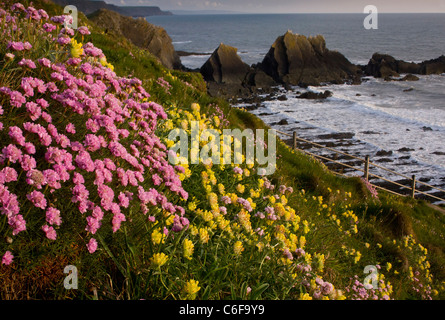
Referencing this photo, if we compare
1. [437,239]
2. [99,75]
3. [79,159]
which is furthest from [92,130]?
[437,239]

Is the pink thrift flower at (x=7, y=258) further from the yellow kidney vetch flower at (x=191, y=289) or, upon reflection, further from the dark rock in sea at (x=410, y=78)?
the dark rock in sea at (x=410, y=78)

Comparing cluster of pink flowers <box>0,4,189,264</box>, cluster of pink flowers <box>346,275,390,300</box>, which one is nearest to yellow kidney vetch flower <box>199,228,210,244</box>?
cluster of pink flowers <box>0,4,189,264</box>

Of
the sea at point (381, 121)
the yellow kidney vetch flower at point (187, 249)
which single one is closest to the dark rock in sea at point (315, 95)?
the sea at point (381, 121)

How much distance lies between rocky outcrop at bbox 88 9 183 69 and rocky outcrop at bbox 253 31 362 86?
15680 mm

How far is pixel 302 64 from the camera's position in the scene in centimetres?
6172

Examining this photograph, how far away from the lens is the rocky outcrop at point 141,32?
3239 centimetres

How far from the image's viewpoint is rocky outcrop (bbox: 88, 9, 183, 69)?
32388mm

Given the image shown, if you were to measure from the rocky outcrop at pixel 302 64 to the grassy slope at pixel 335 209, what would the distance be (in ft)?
161

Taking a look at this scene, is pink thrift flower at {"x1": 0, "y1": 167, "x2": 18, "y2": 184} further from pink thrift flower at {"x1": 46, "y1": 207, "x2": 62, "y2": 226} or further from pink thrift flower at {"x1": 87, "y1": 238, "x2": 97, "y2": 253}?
pink thrift flower at {"x1": 87, "y1": 238, "x2": 97, "y2": 253}

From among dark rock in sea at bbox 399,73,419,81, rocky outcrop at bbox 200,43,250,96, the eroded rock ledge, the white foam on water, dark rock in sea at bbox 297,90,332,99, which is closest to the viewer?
the white foam on water

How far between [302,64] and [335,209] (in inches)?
2275

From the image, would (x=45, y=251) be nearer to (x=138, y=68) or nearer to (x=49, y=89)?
(x=49, y=89)

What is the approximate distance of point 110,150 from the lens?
116 inches

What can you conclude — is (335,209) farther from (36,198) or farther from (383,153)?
(383,153)
